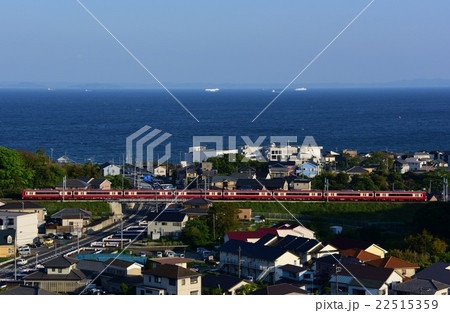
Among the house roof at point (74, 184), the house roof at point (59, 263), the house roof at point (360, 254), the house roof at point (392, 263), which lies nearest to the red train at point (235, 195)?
the house roof at point (74, 184)

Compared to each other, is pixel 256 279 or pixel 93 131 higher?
pixel 93 131

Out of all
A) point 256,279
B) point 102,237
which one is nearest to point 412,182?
point 102,237

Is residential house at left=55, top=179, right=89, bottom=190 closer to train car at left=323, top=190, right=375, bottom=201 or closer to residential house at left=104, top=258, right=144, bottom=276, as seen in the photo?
train car at left=323, top=190, right=375, bottom=201

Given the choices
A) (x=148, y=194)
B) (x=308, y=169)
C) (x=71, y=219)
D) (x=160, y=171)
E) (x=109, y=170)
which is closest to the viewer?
(x=71, y=219)

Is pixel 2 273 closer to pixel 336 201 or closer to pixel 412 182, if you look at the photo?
pixel 336 201

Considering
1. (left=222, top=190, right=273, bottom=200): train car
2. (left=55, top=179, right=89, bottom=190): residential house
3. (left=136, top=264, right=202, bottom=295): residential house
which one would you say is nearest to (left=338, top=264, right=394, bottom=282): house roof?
(left=136, top=264, right=202, bottom=295): residential house

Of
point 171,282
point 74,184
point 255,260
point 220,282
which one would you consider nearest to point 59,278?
point 171,282

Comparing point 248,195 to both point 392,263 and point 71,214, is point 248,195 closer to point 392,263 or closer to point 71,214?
point 71,214

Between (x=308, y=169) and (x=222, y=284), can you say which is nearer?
(x=222, y=284)
